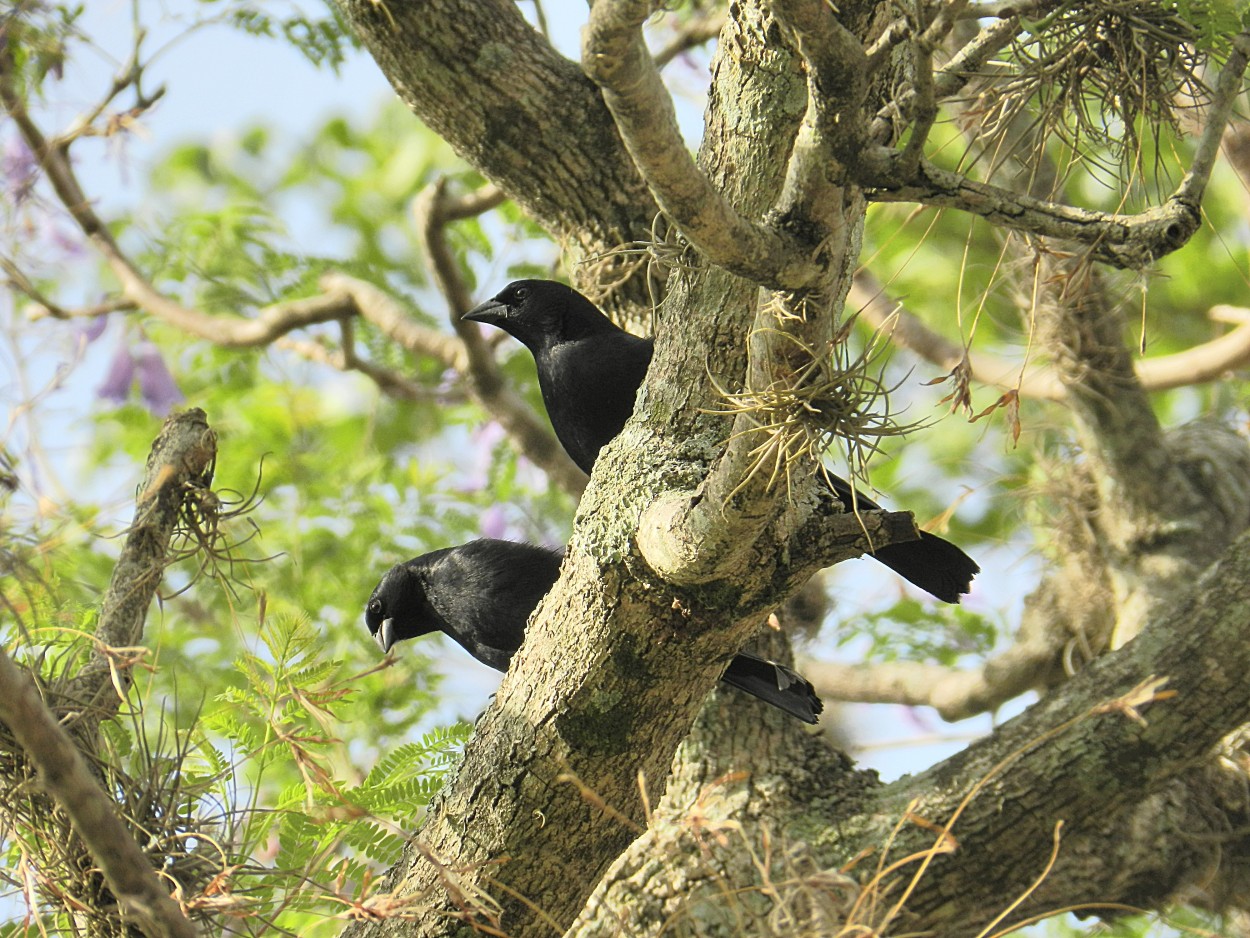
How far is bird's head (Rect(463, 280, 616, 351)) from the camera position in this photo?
14.0 ft

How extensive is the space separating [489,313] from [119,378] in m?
2.57

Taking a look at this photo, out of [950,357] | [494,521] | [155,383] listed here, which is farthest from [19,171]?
[950,357]

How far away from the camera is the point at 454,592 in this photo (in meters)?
4.29

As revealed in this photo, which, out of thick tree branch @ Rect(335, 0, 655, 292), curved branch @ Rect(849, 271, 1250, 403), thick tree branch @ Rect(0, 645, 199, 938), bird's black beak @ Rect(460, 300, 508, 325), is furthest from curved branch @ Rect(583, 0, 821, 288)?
curved branch @ Rect(849, 271, 1250, 403)

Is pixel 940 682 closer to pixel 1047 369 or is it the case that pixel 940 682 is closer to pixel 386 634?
pixel 1047 369

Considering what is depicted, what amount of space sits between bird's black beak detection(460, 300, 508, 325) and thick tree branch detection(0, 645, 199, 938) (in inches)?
116

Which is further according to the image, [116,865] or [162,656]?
[162,656]

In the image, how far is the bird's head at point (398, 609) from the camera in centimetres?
449

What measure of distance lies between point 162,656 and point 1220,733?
375 centimetres

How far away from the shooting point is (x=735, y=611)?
8.07 feet

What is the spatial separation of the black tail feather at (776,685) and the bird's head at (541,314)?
1.20 meters

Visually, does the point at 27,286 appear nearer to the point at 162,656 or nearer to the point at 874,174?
the point at 162,656

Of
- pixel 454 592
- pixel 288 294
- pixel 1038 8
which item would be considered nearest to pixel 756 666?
pixel 454 592

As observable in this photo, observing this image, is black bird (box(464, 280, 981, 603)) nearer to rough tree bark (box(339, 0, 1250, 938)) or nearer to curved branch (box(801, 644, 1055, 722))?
rough tree bark (box(339, 0, 1250, 938))
